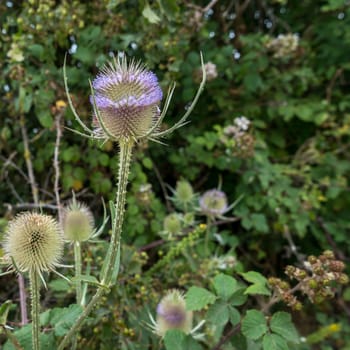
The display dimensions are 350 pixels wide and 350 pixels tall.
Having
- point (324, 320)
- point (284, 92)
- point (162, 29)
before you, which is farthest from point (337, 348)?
point (162, 29)

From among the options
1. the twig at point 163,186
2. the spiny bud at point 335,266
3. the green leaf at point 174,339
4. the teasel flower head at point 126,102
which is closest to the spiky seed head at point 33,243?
the teasel flower head at point 126,102

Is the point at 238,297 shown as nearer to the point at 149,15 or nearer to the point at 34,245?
the point at 34,245

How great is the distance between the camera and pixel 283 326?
4.67 feet

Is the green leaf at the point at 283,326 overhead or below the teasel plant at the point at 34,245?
below

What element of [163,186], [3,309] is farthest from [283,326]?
[163,186]

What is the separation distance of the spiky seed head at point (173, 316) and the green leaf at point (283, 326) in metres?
0.31

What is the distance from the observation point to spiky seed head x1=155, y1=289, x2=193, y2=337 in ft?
5.30

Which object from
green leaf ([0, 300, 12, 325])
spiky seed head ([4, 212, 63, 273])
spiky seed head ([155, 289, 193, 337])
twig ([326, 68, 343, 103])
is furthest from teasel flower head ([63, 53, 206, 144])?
twig ([326, 68, 343, 103])

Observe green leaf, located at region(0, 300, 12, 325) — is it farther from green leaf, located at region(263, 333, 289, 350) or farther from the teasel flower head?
green leaf, located at region(263, 333, 289, 350)

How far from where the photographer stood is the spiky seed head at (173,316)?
5.30 ft

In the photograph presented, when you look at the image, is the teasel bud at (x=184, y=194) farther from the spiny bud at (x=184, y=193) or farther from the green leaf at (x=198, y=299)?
the green leaf at (x=198, y=299)

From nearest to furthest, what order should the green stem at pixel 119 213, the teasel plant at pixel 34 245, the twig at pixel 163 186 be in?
the green stem at pixel 119 213
the teasel plant at pixel 34 245
the twig at pixel 163 186

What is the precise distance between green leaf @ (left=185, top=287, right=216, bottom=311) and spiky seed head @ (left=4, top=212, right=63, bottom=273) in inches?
17.0

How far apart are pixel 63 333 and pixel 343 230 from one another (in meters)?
1.98
